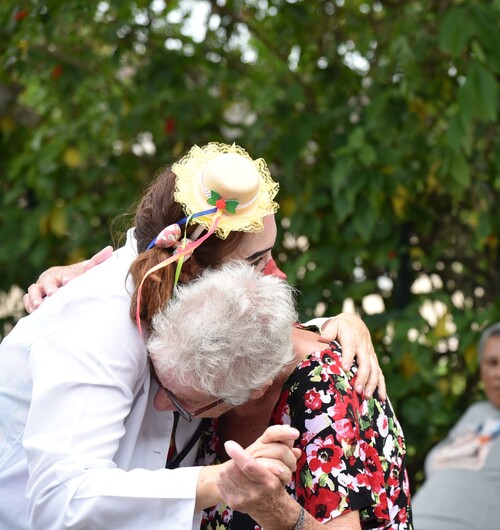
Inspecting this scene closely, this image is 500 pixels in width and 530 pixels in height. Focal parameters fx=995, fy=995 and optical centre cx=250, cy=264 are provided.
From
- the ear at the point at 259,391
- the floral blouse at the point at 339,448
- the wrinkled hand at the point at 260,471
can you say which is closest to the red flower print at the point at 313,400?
the floral blouse at the point at 339,448

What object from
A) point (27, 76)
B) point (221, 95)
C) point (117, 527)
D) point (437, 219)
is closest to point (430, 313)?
point (437, 219)

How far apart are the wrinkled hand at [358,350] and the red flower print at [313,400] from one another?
0.11 metres

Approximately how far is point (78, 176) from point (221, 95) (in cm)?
83

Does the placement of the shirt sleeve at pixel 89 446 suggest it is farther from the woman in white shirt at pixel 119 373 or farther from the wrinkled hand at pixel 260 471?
the wrinkled hand at pixel 260 471

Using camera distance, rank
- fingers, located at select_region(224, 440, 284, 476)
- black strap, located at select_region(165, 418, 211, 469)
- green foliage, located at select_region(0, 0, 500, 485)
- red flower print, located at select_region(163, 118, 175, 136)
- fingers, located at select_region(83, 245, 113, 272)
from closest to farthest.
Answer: fingers, located at select_region(224, 440, 284, 476) < black strap, located at select_region(165, 418, 211, 469) < fingers, located at select_region(83, 245, 113, 272) < green foliage, located at select_region(0, 0, 500, 485) < red flower print, located at select_region(163, 118, 175, 136)

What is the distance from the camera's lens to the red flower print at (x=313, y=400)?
7.09ft

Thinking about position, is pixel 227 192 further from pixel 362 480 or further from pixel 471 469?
pixel 471 469

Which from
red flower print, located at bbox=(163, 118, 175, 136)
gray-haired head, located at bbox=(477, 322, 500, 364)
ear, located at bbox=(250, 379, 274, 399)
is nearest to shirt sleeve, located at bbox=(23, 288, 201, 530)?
ear, located at bbox=(250, 379, 274, 399)

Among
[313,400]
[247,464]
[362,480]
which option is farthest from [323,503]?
[247,464]

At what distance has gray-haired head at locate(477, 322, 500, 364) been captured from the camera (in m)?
4.23

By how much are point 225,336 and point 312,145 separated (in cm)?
276

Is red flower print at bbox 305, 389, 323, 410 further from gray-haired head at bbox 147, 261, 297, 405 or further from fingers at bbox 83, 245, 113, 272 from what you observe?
fingers at bbox 83, 245, 113, 272

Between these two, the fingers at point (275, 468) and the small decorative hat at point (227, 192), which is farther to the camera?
the small decorative hat at point (227, 192)

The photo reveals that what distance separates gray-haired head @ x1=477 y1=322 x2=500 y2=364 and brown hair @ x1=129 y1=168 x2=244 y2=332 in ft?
7.46
